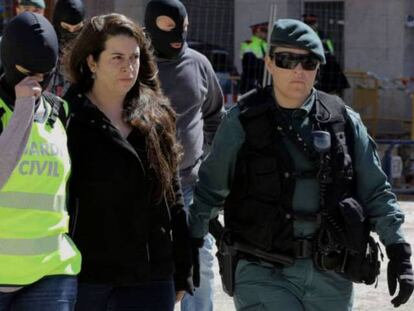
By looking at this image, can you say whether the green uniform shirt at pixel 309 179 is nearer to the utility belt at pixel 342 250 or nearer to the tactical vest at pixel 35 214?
the utility belt at pixel 342 250

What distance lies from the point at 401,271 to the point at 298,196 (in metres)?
0.51

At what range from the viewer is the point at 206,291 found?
5.66 meters

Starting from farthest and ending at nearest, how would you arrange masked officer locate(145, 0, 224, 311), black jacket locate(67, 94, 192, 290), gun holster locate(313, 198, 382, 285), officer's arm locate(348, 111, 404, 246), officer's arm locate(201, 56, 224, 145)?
officer's arm locate(201, 56, 224, 145) < masked officer locate(145, 0, 224, 311) < officer's arm locate(348, 111, 404, 246) < gun holster locate(313, 198, 382, 285) < black jacket locate(67, 94, 192, 290)

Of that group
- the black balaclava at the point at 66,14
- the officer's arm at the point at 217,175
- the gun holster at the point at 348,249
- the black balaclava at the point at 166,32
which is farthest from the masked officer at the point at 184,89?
the gun holster at the point at 348,249

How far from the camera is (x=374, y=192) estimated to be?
4.29 metres

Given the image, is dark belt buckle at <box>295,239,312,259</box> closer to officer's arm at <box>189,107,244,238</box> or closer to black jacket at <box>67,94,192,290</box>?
officer's arm at <box>189,107,244,238</box>

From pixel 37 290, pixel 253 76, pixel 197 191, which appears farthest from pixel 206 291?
pixel 253 76

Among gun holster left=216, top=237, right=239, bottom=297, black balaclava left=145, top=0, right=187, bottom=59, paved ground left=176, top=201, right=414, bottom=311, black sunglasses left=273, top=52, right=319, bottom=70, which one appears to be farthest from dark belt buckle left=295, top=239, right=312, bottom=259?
paved ground left=176, top=201, right=414, bottom=311

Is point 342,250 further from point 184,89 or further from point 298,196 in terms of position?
point 184,89

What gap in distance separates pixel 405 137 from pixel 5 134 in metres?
13.1

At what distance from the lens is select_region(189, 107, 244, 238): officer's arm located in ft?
14.1

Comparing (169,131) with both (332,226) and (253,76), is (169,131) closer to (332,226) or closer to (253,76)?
(332,226)

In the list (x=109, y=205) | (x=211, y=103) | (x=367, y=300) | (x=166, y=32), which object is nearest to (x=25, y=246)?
(x=109, y=205)

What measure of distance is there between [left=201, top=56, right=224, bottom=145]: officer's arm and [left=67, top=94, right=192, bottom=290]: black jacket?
1849mm
